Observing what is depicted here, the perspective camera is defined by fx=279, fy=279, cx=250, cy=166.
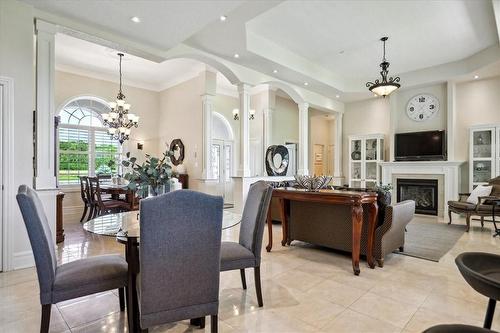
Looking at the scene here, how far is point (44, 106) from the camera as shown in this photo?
11.2 feet

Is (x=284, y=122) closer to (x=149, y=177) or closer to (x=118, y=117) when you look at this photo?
(x=118, y=117)

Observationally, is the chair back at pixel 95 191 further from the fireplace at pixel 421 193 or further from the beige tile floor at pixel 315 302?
the fireplace at pixel 421 193

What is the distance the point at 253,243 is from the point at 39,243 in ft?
4.77

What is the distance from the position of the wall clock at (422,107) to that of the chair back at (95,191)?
25.0ft

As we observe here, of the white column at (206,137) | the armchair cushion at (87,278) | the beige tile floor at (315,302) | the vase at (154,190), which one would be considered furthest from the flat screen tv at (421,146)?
the armchair cushion at (87,278)

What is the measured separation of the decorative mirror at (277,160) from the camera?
7207 mm

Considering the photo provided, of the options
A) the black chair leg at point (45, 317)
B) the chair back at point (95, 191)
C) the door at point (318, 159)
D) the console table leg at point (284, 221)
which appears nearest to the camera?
the black chair leg at point (45, 317)

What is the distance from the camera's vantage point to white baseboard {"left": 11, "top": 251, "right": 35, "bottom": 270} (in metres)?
3.15

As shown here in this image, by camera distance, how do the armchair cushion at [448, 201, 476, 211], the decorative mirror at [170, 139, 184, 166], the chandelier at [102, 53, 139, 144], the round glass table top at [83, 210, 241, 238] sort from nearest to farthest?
the round glass table top at [83, 210, 241, 238]
the armchair cushion at [448, 201, 476, 211]
the chandelier at [102, 53, 139, 144]
the decorative mirror at [170, 139, 184, 166]

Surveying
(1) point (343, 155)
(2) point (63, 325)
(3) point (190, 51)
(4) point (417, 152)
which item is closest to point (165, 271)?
(2) point (63, 325)

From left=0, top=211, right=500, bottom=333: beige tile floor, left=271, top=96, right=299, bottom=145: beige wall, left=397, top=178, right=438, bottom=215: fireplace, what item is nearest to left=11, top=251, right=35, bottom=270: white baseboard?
left=0, top=211, right=500, bottom=333: beige tile floor

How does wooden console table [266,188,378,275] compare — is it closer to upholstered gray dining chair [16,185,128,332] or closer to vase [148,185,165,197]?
vase [148,185,165,197]

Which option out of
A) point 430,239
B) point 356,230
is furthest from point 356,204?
point 430,239

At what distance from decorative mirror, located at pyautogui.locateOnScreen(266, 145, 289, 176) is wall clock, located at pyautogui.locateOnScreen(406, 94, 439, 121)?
3.46 m
